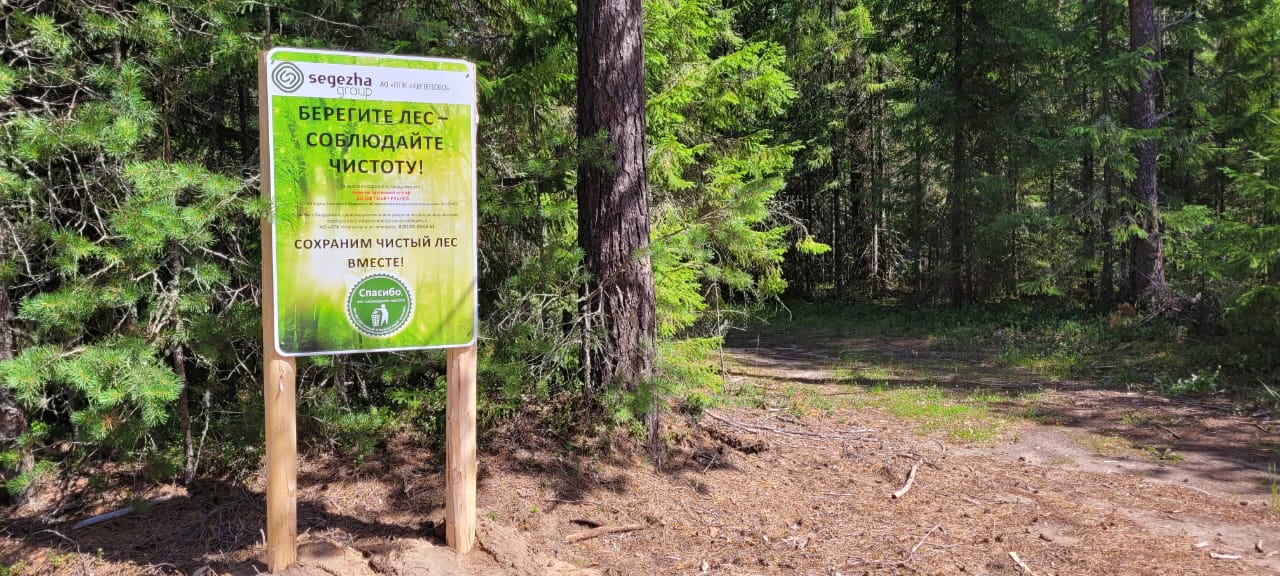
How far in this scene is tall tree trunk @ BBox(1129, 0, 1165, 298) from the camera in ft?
45.2

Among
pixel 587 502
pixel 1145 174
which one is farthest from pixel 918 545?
pixel 1145 174

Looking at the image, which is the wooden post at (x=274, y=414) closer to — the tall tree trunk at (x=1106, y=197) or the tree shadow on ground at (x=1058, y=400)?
the tree shadow on ground at (x=1058, y=400)

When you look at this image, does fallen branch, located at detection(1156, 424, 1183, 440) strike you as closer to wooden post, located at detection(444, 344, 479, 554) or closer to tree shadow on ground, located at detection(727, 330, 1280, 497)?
tree shadow on ground, located at detection(727, 330, 1280, 497)

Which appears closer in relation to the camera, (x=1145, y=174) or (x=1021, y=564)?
(x=1021, y=564)

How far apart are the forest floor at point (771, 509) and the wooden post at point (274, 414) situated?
220 mm

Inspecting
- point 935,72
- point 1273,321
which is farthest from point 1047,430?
point 935,72

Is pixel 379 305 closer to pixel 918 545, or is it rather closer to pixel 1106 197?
pixel 918 545

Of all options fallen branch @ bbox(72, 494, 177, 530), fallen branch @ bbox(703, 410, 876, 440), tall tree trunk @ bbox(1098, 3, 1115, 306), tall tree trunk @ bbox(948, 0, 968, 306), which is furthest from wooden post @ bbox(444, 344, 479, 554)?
tall tree trunk @ bbox(948, 0, 968, 306)

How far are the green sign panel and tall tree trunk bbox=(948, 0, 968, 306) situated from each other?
49.0 ft

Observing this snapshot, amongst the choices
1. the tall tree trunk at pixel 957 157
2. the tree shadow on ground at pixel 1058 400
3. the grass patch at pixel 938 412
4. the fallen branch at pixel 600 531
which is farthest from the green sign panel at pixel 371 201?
the tall tree trunk at pixel 957 157

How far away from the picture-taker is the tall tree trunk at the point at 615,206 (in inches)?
219

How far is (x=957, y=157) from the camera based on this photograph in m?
17.3

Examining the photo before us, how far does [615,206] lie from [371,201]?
200 cm

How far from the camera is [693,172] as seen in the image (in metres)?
10.8
